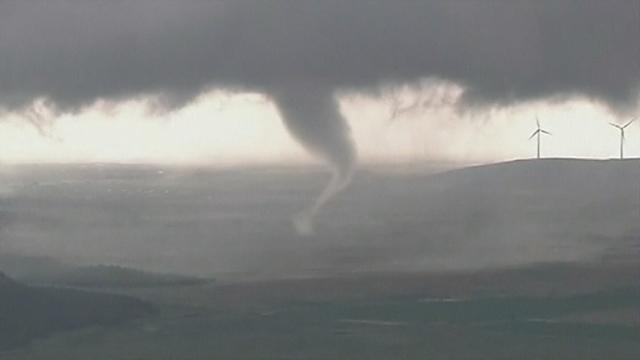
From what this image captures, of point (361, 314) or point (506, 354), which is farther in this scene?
point (361, 314)

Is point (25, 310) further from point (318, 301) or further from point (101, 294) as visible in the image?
point (318, 301)

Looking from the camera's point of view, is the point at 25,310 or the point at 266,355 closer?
the point at 266,355

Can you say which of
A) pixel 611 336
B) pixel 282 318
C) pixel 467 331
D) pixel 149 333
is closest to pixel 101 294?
pixel 149 333

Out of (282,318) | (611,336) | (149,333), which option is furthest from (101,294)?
(611,336)

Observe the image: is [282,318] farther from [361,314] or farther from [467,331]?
[467,331]

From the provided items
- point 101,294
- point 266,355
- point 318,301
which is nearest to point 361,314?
point 318,301
